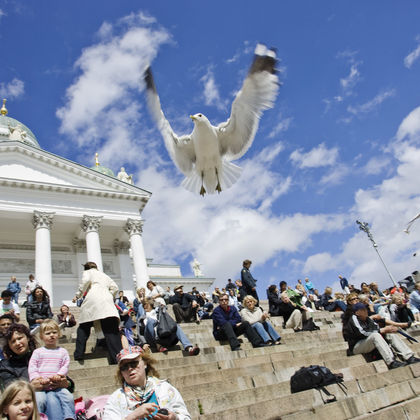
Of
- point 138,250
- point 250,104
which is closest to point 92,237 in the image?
point 138,250

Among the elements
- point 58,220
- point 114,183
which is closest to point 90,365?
point 58,220

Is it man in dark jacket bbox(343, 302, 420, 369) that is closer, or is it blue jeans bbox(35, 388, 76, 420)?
blue jeans bbox(35, 388, 76, 420)

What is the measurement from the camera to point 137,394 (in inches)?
112

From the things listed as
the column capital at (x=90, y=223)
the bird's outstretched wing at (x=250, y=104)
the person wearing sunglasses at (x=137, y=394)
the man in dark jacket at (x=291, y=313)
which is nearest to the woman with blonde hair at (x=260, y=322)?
the man in dark jacket at (x=291, y=313)

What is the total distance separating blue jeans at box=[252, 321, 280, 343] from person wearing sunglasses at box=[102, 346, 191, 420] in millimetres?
4363

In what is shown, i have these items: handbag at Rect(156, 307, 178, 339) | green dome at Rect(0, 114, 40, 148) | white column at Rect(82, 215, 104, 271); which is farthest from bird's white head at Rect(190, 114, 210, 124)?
green dome at Rect(0, 114, 40, 148)

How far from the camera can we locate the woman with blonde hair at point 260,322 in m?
6.99

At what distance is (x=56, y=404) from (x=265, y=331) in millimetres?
Answer: 4481

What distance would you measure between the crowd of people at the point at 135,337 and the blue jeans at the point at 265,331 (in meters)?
0.02

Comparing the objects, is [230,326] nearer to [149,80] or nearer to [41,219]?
[149,80]

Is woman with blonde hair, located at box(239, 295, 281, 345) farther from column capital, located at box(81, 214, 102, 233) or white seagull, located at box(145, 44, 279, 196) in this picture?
column capital, located at box(81, 214, 102, 233)

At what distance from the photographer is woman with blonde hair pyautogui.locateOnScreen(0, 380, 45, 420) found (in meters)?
2.49

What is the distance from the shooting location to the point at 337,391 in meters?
4.27

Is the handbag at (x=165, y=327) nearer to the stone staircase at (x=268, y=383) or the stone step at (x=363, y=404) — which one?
the stone staircase at (x=268, y=383)
